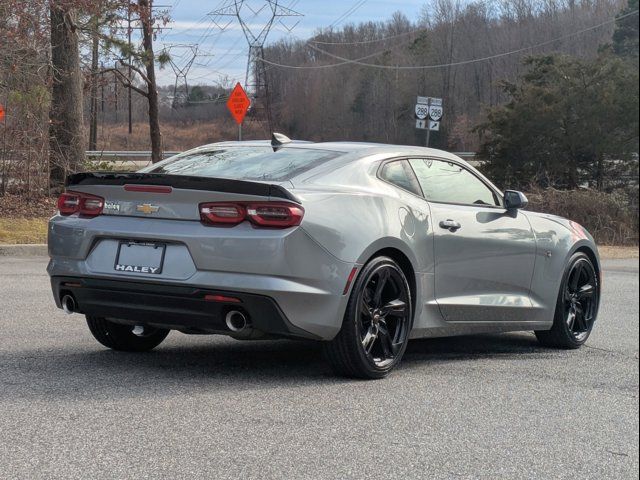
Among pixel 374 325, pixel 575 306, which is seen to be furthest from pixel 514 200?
pixel 374 325

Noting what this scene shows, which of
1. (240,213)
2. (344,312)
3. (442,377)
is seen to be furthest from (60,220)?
(442,377)

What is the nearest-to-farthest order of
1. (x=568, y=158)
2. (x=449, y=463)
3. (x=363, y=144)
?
(x=449, y=463)
(x=568, y=158)
(x=363, y=144)

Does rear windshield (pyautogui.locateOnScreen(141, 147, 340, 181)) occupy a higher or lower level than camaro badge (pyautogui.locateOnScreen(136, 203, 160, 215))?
higher

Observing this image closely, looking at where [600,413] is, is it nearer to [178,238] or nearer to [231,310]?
[231,310]

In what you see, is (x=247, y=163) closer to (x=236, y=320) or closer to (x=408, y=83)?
(x=236, y=320)

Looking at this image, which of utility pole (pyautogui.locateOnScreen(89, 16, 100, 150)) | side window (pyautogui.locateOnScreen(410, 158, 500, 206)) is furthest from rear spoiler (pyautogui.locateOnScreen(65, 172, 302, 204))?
utility pole (pyautogui.locateOnScreen(89, 16, 100, 150))

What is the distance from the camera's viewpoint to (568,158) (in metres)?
4.27

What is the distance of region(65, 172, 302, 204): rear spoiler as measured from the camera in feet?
16.7

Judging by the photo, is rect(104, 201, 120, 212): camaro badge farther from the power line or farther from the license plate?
the power line

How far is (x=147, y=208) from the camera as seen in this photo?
534 cm

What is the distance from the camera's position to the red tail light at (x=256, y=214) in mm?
5055

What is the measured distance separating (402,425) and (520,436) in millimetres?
568

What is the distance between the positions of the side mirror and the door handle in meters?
0.62

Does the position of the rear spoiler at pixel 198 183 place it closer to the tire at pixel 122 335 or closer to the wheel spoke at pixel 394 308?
the wheel spoke at pixel 394 308
